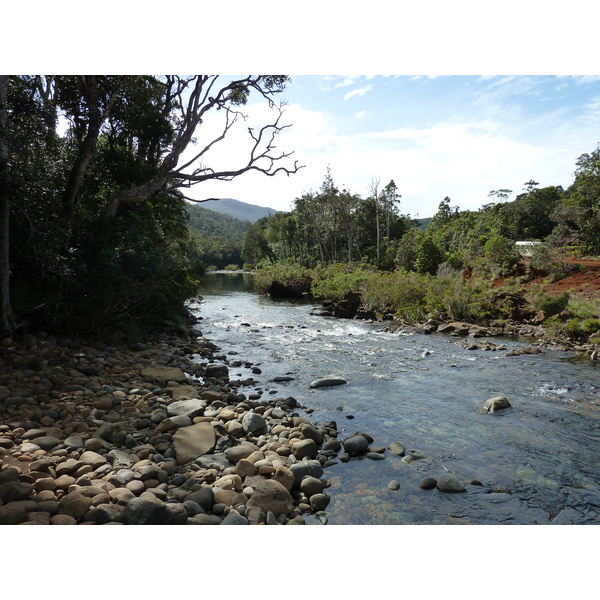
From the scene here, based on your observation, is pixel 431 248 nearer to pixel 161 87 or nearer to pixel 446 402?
pixel 161 87

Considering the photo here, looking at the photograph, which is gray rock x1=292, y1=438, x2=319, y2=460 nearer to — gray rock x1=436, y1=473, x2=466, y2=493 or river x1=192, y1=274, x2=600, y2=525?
river x1=192, y1=274, x2=600, y2=525

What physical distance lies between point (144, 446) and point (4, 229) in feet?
13.9

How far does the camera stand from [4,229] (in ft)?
19.7

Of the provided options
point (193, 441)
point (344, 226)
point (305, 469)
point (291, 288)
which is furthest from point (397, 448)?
point (344, 226)

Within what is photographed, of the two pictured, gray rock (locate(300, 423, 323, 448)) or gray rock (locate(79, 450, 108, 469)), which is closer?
gray rock (locate(79, 450, 108, 469))

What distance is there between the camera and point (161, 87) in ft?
40.3

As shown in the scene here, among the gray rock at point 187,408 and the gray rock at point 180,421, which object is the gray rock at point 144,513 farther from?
the gray rock at point 187,408

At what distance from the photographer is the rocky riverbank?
10.7ft

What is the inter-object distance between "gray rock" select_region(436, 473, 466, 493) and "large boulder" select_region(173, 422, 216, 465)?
8.64 ft

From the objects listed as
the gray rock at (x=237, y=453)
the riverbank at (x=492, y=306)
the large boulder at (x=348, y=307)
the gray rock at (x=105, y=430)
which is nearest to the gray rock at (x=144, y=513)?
Result: the gray rock at (x=237, y=453)

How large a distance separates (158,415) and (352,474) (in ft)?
8.97

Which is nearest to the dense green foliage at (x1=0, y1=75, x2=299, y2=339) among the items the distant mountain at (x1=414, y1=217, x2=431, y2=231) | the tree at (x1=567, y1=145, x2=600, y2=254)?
the tree at (x1=567, y1=145, x2=600, y2=254)

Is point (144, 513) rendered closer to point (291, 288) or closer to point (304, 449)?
point (304, 449)

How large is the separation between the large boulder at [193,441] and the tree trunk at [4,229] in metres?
3.75
